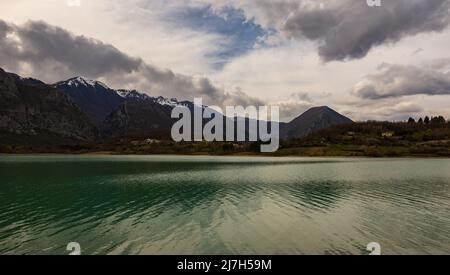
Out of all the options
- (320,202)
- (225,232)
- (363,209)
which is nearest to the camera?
(225,232)

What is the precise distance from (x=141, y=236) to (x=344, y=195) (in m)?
42.6

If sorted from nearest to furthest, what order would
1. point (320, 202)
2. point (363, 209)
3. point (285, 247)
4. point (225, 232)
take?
point (285, 247) → point (225, 232) → point (363, 209) → point (320, 202)

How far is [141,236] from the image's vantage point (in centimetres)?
3525

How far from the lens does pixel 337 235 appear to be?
3634 cm

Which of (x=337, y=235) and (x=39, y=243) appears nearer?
(x=39, y=243)

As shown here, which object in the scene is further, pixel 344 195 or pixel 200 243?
pixel 344 195

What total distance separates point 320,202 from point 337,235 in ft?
68.7
